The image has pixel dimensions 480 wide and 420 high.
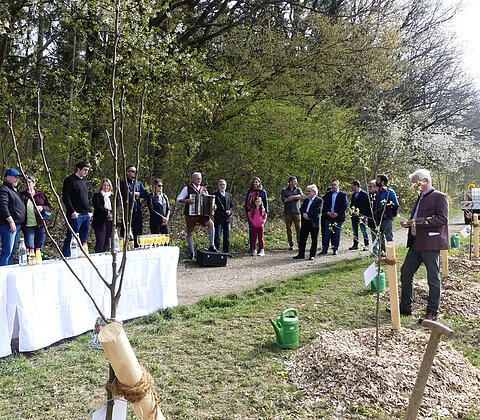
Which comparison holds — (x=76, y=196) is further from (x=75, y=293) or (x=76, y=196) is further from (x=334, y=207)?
(x=334, y=207)

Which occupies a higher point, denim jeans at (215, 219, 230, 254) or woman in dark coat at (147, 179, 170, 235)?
woman in dark coat at (147, 179, 170, 235)

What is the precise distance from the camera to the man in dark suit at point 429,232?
19.3 ft

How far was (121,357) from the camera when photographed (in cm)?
173

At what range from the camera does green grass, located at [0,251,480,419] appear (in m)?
3.75

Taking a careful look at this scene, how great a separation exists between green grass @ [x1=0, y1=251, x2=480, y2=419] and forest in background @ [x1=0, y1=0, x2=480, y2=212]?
8.88 feet

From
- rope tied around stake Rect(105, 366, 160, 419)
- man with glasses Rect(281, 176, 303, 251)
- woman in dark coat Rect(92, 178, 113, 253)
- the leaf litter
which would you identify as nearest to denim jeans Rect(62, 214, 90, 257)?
woman in dark coat Rect(92, 178, 113, 253)

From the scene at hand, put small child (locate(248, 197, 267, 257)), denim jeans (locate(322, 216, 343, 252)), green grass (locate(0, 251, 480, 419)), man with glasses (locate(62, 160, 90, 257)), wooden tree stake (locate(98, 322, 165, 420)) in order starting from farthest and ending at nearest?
denim jeans (locate(322, 216, 343, 252)) → small child (locate(248, 197, 267, 257)) → man with glasses (locate(62, 160, 90, 257)) → green grass (locate(0, 251, 480, 419)) → wooden tree stake (locate(98, 322, 165, 420))

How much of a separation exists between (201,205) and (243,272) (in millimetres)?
1810

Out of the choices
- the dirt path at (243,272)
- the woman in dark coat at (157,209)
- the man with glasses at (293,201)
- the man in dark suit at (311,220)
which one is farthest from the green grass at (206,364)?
the man with glasses at (293,201)

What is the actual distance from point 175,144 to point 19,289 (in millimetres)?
8528

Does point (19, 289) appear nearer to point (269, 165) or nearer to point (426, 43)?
point (269, 165)

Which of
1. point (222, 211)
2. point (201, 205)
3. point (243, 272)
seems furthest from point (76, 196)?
point (243, 272)

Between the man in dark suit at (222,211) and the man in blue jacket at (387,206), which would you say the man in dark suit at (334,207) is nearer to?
the man in blue jacket at (387,206)

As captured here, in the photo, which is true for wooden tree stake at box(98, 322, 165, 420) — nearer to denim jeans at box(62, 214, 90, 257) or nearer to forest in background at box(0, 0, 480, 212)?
forest in background at box(0, 0, 480, 212)
